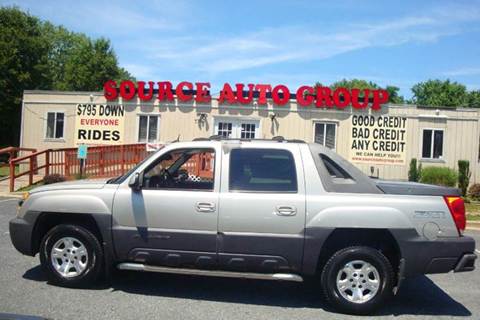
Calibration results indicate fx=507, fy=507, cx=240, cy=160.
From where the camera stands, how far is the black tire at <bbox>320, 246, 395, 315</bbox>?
5.40m

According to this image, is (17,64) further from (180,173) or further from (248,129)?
(180,173)

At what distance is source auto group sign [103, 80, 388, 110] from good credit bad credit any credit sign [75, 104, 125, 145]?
3.96 feet

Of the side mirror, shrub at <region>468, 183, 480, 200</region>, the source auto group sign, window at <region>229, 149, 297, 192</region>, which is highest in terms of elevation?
the source auto group sign

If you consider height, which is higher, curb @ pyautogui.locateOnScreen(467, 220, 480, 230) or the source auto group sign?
the source auto group sign

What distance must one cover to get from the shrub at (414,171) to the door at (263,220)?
15414 mm

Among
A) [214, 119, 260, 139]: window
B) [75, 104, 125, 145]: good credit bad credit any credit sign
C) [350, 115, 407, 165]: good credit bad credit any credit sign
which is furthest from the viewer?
[75, 104, 125, 145]: good credit bad credit any credit sign

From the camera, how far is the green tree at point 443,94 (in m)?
59.7

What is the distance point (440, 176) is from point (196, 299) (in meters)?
16.0

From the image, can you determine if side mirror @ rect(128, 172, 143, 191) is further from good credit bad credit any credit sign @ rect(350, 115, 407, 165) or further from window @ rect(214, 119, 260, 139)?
good credit bad credit any credit sign @ rect(350, 115, 407, 165)

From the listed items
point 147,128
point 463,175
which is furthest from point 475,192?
point 147,128

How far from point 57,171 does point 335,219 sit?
49.9 ft

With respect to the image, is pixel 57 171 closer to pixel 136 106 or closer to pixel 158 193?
pixel 136 106

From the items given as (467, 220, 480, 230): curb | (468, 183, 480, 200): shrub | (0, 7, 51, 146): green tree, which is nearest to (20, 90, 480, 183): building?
(468, 183, 480, 200): shrub

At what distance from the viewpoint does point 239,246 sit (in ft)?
18.1
